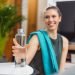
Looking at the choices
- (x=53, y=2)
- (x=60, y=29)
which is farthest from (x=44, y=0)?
(x=60, y=29)

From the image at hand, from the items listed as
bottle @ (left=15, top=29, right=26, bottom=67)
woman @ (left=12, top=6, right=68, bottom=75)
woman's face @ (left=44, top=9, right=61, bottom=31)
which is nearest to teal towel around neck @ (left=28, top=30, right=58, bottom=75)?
woman @ (left=12, top=6, right=68, bottom=75)

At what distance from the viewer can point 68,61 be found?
2.93 metres

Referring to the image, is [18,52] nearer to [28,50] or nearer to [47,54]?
[28,50]

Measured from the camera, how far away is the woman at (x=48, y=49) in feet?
4.99

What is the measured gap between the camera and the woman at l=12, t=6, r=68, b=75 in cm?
152

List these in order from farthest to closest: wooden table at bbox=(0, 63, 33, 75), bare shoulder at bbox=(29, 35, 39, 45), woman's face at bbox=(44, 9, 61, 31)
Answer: woman's face at bbox=(44, 9, 61, 31) < bare shoulder at bbox=(29, 35, 39, 45) < wooden table at bbox=(0, 63, 33, 75)

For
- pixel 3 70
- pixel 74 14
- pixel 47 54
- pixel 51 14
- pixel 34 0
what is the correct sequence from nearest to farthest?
pixel 3 70 → pixel 47 54 → pixel 51 14 → pixel 74 14 → pixel 34 0

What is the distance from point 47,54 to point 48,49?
0.03 metres

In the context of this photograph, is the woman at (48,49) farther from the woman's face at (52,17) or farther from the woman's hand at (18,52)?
the woman's hand at (18,52)

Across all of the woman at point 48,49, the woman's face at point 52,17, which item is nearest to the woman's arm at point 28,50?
the woman at point 48,49

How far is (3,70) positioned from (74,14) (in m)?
1.81

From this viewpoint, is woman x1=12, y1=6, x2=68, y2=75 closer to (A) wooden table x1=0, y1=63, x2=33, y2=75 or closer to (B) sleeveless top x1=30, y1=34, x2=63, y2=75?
(B) sleeveless top x1=30, y1=34, x2=63, y2=75

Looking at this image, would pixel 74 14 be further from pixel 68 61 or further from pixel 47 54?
pixel 47 54

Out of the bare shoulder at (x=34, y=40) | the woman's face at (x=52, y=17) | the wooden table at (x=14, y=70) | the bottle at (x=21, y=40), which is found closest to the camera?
the wooden table at (x=14, y=70)
